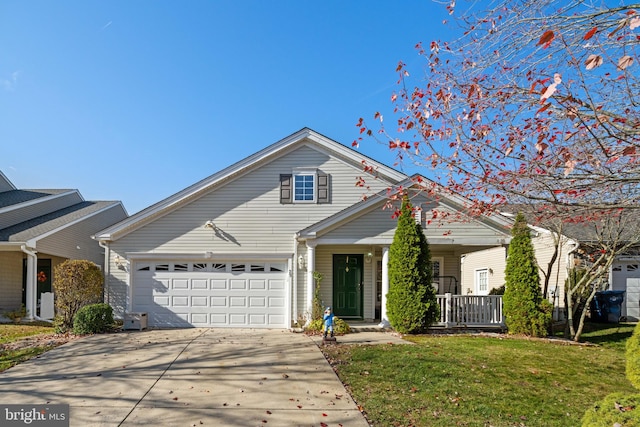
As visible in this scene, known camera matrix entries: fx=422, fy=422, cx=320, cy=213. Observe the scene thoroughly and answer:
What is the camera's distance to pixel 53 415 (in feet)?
17.3

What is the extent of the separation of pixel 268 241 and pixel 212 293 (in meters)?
2.25

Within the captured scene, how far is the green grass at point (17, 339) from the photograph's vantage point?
26.4 ft

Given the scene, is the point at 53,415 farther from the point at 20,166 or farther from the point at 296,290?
the point at 20,166

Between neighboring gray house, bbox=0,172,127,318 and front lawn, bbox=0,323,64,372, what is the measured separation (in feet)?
5.34

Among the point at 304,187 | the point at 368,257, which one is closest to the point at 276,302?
the point at 368,257

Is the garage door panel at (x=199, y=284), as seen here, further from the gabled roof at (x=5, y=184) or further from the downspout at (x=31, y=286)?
the gabled roof at (x=5, y=184)

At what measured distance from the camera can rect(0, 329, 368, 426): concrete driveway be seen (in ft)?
17.3

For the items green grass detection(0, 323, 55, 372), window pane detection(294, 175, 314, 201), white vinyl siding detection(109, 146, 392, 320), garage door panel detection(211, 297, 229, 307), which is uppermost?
window pane detection(294, 175, 314, 201)

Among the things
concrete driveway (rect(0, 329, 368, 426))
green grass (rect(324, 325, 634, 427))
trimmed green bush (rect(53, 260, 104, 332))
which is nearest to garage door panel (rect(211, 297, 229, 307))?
concrete driveway (rect(0, 329, 368, 426))

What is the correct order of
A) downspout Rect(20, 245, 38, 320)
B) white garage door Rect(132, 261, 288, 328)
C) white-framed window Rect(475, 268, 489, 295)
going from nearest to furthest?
white garage door Rect(132, 261, 288, 328) < downspout Rect(20, 245, 38, 320) < white-framed window Rect(475, 268, 489, 295)

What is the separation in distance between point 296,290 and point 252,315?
1.50 meters

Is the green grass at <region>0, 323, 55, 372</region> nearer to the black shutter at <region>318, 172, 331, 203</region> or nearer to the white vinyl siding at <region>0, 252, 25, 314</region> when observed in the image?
the white vinyl siding at <region>0, 252, 25, 314</region>

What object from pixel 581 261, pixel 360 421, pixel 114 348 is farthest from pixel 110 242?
pixel 581 261

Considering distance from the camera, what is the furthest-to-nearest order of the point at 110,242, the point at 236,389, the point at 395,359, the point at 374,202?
the point at 110,242 < the point at 374,202 < the point at 395,359 < the point at 236,389
